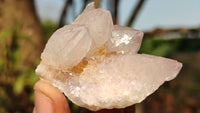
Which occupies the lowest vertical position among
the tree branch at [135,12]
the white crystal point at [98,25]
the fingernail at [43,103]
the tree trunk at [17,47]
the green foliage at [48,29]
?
the green foliage at [48,29]

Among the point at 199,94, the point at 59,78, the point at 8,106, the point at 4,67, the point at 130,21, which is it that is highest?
the point at 59,78

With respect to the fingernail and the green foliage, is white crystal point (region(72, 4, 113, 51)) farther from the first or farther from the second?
the green foliage

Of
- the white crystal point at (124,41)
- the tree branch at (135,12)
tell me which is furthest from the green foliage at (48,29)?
the white crystal point at (124,41)

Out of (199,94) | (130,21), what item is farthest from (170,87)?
(130,21)

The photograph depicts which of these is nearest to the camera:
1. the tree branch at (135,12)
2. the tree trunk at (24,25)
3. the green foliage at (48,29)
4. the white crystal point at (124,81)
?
the white crystal point at (124,81)

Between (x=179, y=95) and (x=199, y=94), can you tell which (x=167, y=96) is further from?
(x=199, y=94)

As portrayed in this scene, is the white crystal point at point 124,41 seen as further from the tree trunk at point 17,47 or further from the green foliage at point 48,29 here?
the green foliage at point 48,29
